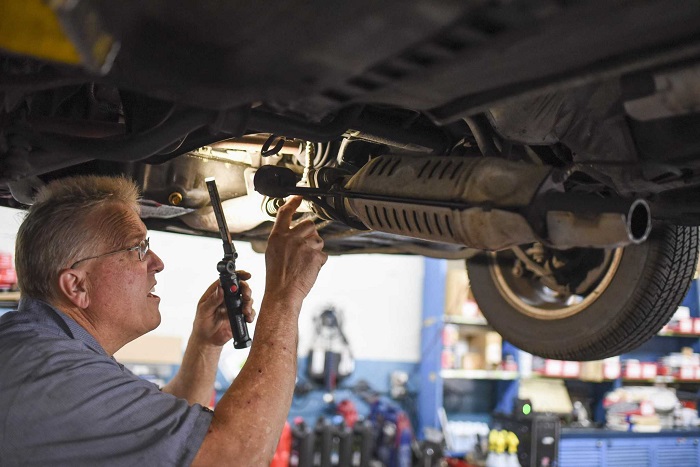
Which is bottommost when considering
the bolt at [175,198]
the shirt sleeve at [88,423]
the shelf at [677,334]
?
the shirt sleeve at [88,423]

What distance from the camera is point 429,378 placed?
219 inches

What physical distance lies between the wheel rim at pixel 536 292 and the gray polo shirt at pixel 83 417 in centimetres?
113

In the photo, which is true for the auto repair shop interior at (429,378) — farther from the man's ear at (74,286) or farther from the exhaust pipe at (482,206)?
the exhaust pipe at (482,206)

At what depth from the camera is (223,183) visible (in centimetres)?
193

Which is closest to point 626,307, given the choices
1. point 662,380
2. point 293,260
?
point 293,260

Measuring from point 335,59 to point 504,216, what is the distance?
0.40 metres

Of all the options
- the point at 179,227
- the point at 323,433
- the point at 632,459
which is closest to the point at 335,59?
the point at 179,227

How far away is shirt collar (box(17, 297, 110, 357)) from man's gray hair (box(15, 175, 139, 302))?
4cm

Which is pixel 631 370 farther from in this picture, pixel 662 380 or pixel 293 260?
Answer: pixel 293 260

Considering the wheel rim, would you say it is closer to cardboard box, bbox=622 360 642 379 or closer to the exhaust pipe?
the exhaust pipe

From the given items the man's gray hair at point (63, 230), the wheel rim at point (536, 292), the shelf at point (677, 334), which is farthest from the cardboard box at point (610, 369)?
the man's gray hair at point (63, 230)

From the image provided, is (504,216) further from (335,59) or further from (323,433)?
(323,433)

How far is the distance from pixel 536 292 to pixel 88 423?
1.42m

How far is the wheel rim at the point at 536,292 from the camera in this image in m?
1.77
